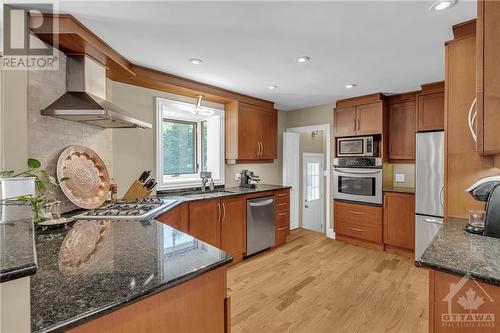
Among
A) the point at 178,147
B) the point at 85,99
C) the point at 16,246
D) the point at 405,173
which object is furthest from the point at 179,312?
the point at 405,173

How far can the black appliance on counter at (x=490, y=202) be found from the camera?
1338 millimetres

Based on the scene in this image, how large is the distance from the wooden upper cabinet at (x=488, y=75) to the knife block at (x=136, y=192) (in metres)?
2.70

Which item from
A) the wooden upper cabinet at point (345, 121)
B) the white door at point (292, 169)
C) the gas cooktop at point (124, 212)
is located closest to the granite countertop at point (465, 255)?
the gas cooktop at point (124, 212)

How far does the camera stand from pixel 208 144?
3877 millimetres

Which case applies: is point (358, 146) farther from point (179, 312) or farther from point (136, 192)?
point (179, 312)

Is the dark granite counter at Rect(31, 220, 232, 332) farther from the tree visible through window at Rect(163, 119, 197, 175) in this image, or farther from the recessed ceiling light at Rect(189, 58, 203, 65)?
the tree visible through window at Rect(163, 119, 197, 175)

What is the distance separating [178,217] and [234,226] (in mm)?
894

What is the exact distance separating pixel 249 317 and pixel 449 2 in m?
2.72

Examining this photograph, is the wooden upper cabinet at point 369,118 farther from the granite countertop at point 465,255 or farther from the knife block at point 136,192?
the knife block at point 136,192

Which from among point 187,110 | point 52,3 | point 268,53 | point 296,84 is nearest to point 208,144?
point 187,110

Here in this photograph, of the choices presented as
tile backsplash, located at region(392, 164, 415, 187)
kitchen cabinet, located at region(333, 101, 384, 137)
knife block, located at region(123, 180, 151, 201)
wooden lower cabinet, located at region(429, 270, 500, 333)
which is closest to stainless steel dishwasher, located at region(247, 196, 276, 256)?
knife block, located at region(123, 180, 151, 201)

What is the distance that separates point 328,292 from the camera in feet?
8.25

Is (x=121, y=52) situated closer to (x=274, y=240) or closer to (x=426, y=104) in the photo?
(x=274, y=240)

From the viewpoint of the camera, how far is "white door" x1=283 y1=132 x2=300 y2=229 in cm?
486
